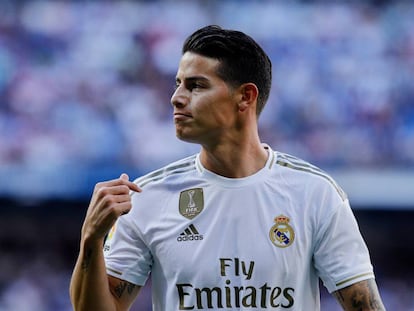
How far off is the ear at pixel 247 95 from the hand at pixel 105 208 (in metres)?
0.73

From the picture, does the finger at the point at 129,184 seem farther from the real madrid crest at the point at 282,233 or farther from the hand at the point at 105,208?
the real madrid crest at the point at 282,233

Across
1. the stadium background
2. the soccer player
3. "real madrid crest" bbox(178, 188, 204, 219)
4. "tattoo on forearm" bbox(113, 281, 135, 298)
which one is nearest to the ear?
the soccer player

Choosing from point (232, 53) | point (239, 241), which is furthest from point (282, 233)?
point (232, 53)

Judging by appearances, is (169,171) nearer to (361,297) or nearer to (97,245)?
(97,245)

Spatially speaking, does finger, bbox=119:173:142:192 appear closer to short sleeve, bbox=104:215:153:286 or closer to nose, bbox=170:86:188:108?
short sleeve, bbox=104:215:153:286

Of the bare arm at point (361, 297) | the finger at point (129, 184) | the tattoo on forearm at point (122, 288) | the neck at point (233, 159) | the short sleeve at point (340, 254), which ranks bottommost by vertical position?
the bare arm at point (361, 297)

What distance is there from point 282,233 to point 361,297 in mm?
414

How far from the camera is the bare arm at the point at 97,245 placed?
11.5ft

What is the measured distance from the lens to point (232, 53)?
3.96 metres

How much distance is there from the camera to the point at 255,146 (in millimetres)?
4055

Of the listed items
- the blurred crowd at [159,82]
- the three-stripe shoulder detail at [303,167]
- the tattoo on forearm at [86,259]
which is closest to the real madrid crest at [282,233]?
the three-stripe shoulder detail at [303,167]

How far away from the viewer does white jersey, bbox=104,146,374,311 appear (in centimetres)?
371

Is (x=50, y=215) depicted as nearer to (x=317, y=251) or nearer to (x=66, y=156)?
(x=66, y=156)

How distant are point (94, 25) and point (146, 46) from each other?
2.96 feet
